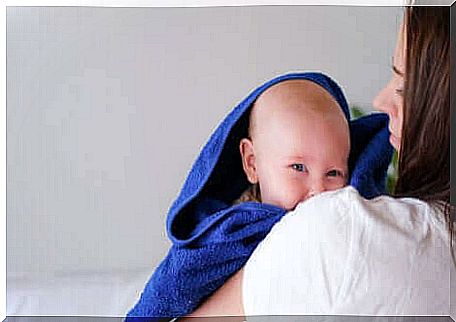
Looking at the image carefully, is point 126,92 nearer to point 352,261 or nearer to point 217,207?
point 217,207

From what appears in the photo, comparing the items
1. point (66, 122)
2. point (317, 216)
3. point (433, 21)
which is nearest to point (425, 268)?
point (317, 216)

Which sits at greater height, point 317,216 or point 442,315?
point 317,216

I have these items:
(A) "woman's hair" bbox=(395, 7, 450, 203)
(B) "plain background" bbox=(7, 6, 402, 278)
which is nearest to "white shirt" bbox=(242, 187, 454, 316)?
(A) "woman's hair" bbox=(395, 7, 450, 203)

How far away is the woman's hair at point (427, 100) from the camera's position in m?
1.45

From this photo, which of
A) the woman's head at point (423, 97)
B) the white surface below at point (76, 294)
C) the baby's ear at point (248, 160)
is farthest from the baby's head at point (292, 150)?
the white surface below at point (76, 294)


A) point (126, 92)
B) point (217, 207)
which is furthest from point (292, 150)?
point (126, 92)

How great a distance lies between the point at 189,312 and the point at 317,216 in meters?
0.27

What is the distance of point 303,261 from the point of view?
4.34 feet

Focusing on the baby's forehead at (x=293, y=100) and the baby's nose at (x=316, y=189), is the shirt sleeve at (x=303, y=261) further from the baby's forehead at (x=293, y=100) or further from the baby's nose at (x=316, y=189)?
the baby's forehead at (x=293, y=100)

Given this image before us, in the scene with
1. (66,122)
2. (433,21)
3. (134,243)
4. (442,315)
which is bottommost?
(442,315)

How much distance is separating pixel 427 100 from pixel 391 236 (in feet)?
0.87

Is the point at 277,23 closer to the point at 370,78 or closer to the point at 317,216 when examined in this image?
the point at 370,78

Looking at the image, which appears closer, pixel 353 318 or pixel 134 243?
pixel 353 318

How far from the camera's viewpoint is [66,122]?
147 cm
